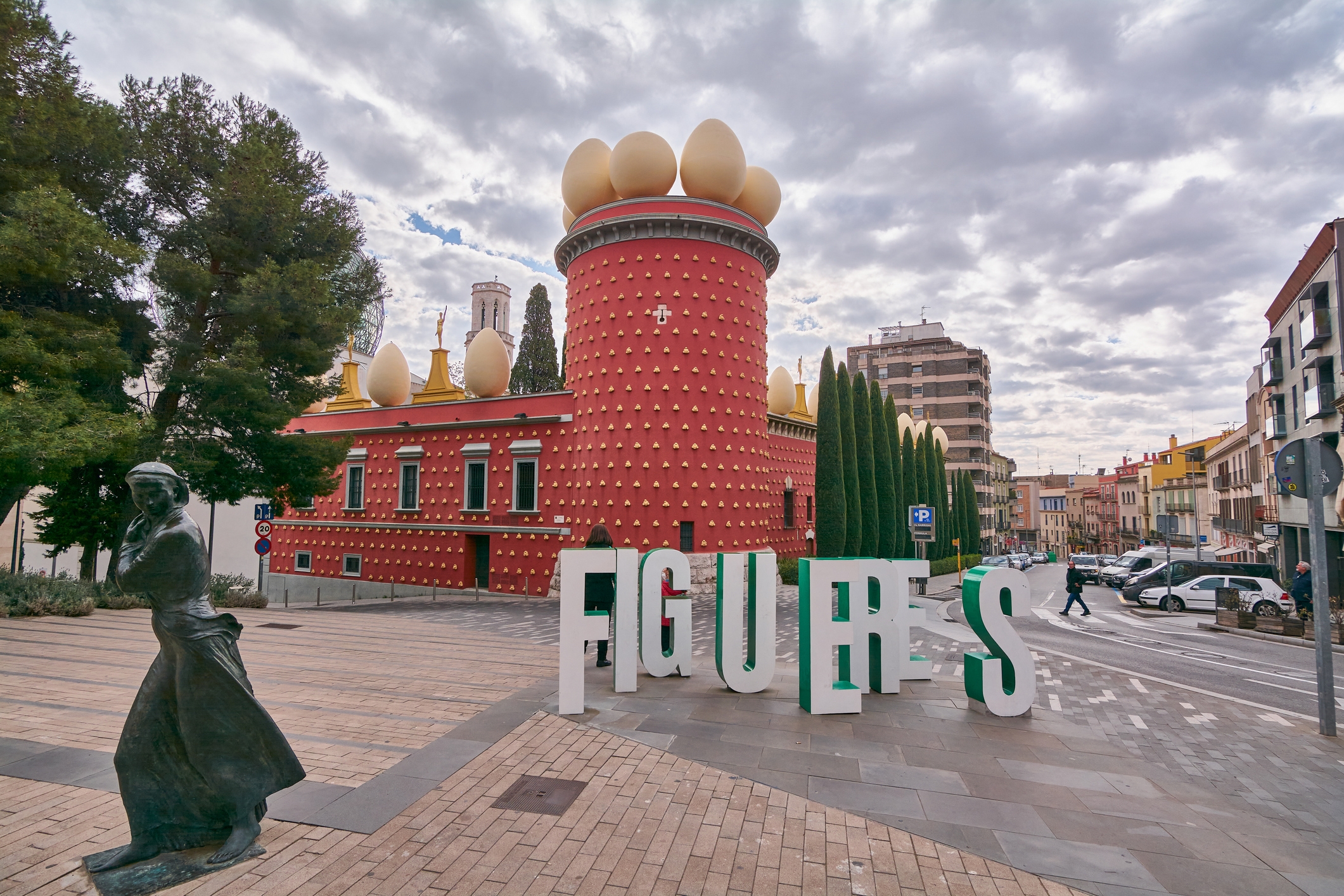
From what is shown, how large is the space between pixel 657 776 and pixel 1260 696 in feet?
30.8

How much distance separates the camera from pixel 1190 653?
13.0m

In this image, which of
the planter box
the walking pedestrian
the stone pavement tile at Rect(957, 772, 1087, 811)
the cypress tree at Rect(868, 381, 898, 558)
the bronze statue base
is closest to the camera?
the bronze statue base

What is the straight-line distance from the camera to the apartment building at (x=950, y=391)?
6469 centimetres

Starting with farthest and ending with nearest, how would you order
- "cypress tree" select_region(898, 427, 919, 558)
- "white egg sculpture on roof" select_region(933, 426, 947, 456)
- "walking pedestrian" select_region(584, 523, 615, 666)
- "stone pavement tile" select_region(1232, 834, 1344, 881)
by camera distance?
1. "white egg sculpture on roof" select_region(933, 426, 947, 456)
2. "cypress tree" select_region(898, 427, 919, 558)
3. "walking pedestrian" select_region(584, 523, 615, 666)
4. "stone pavement tile" select_region(1232, 834, 1344, 881)

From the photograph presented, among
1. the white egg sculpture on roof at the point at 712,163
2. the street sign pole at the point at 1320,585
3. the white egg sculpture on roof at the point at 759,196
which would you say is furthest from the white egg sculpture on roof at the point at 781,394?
the street sign pole at the point at 1320,585

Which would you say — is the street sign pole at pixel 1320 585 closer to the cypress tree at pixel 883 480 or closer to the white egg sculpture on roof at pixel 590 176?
the white egg sculpture on roof at pixel 590 176

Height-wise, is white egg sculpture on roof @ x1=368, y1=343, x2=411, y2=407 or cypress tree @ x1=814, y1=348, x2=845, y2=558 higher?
A: white egg sculpture on roof @ x1=368, y1=343, x2=411, y2=407

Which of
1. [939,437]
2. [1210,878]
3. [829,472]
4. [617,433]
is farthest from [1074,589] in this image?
[939,437]

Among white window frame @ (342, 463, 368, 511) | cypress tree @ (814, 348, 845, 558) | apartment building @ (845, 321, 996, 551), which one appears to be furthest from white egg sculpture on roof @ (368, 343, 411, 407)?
apartment building @ (845, 321, 996, 551)

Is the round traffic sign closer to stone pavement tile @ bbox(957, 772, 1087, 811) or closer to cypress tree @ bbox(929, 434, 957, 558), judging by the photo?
stone pavement tile @ bbox(957, 772, 1087, 811)

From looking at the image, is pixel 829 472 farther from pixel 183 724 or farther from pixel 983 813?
pixel 183 724

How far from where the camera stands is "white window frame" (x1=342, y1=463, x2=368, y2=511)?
27719 mm

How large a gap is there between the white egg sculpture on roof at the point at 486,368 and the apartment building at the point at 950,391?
150 ft

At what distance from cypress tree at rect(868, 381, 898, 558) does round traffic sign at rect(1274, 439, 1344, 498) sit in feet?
83.3
